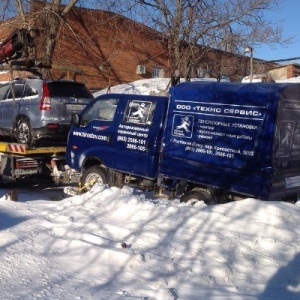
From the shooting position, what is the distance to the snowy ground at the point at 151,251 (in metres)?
4.50

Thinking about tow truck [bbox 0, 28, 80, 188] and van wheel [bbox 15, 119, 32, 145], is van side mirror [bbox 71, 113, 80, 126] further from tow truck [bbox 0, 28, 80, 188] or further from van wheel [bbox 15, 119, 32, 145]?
van wheel [bbox 15, 119, 32, 145]

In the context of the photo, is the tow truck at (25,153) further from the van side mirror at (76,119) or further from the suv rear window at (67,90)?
the van side mirror at (76,119)

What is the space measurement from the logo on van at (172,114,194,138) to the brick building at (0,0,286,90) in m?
17.5

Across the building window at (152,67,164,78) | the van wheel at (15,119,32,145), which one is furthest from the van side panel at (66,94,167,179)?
the building window at (152,67,164,78)

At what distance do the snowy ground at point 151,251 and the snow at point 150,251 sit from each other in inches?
0.4

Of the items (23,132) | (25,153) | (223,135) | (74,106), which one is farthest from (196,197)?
(23,132)

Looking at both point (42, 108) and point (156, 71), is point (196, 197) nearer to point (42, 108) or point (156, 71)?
Result: point (42, 108)

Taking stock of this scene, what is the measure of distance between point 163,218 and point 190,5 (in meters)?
→ 14.6

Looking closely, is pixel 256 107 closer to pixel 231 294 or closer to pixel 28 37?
pixel 231 294

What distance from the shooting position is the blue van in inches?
272

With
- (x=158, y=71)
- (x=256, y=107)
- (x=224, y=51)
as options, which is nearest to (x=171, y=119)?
(x=256, y=107)

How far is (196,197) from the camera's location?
7.76m

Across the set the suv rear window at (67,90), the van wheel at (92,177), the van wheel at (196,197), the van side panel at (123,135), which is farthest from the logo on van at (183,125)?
the suv rear window at (67,90)

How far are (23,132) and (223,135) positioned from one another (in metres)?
5.29
